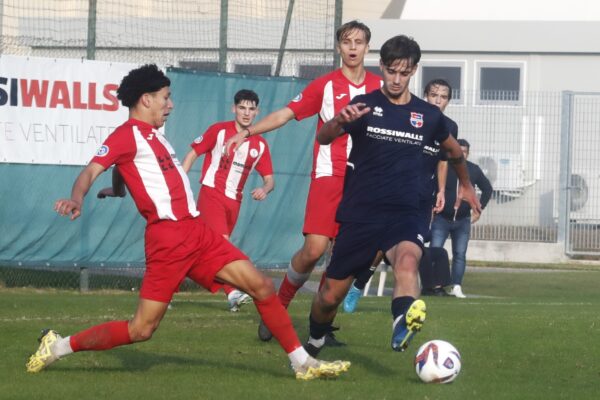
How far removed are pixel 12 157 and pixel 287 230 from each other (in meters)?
3.90

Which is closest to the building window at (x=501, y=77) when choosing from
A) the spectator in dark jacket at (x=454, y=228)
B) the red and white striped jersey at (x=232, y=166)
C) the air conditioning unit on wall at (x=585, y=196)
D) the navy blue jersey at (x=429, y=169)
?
the air conditioning unit on wall at (x=585, y=196)

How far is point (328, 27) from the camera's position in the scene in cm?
1827

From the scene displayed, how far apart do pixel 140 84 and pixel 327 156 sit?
88.9 inches

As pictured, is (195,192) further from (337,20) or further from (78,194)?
(78,194)

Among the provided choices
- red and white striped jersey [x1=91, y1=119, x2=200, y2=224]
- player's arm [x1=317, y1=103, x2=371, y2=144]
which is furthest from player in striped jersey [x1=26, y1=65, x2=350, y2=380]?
player's arm [x1=317, y1=103, x2=371, y2=144]

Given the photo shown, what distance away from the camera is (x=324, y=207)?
10.2 m

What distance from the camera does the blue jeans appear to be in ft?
56.7

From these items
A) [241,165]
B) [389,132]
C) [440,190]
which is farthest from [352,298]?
[389,132]

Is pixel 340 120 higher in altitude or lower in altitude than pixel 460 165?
higher

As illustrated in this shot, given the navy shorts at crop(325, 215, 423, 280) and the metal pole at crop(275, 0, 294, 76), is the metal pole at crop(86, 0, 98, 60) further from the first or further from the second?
the navy shorts at crop(325, 215, 423, 280)

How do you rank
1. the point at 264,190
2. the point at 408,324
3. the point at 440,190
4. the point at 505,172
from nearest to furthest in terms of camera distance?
the point at 408,324 → the point at 264,190 → the point at 440,190 → the point at 505,172

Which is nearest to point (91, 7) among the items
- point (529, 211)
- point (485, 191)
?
point (485, 191)

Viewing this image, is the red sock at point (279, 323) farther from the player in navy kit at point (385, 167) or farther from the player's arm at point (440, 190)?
the player's arm at point (440, 190)

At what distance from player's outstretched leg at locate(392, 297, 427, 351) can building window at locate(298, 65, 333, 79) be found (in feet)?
35.8
